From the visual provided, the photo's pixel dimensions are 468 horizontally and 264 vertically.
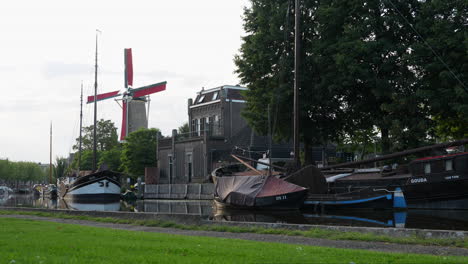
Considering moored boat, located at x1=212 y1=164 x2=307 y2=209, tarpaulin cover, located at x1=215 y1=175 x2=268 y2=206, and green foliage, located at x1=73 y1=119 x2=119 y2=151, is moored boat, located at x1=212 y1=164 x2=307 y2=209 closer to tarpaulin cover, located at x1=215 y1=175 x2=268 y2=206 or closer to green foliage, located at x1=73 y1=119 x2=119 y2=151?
A: tarpaulin cover, located at x1=215 y1=175 x2=268 y2=206

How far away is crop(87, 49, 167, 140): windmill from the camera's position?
84.1 metres

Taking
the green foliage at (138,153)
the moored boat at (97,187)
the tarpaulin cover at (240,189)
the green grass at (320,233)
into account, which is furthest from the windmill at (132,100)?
the green grass at (320,233)

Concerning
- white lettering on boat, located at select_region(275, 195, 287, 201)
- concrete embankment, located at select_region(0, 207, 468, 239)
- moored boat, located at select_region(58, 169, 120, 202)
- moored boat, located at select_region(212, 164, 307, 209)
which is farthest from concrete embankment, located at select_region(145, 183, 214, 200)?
concrete embankment, located at select_region(0, 207, 468, 239)

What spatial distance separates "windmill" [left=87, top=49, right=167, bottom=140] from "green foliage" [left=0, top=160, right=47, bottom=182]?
199ft

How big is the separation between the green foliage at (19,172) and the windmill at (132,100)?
6057 cm

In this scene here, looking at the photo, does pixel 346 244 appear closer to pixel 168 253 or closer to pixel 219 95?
pixel 168 253

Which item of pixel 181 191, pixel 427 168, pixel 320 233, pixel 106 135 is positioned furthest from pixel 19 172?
pixel 320 233

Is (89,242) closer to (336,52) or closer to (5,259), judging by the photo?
(5,259)

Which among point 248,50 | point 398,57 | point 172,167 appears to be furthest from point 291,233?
point 172,167

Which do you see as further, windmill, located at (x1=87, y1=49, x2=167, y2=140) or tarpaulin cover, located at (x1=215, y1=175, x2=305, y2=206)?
windmill, located at (x1=87, y1=49, x2=167, y2=140)

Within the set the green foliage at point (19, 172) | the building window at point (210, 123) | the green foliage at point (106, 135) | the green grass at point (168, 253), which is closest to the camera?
the green grass at point (168, 253)

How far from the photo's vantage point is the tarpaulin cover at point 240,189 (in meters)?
29.2

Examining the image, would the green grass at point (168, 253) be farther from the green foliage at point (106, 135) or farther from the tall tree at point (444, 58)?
the green foliage at point (106, 135)

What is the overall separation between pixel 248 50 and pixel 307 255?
3130 centimetres
